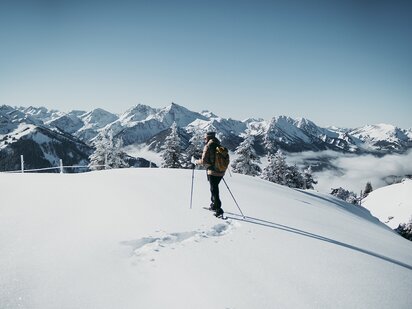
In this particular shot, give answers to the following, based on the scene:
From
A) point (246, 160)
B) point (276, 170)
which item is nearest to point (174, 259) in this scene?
point (246, 160)

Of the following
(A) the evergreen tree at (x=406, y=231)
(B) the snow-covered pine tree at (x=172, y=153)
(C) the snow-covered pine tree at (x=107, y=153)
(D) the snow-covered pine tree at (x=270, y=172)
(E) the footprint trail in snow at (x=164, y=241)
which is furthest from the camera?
(A) the evergreen tree at (x=406, y=231)

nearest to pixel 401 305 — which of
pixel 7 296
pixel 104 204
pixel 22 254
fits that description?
pixel 7 296

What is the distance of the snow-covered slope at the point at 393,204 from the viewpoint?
86438 mm

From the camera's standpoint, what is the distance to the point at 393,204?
4033 inches

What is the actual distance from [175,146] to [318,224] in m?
34.1

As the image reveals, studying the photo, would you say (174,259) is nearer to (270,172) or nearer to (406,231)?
(270,172)

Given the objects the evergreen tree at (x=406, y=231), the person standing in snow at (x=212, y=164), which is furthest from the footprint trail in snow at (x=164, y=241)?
the evergreen tree at (x=406, y=231)

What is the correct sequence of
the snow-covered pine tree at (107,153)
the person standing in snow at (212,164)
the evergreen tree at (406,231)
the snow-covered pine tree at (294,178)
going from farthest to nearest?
the evergreen tree at (406,231)
the snow-covered pine tree at (294,178)
the snow-covered pine tree at (107,153)
the person standing in snow at (212,164)

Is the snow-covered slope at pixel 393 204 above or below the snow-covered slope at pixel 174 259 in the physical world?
below

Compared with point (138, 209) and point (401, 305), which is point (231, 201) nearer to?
point (138, 209)

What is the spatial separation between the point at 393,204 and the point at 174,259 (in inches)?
4670

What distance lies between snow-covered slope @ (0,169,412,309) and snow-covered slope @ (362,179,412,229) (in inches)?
3470

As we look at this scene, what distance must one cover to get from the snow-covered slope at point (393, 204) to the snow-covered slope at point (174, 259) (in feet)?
289

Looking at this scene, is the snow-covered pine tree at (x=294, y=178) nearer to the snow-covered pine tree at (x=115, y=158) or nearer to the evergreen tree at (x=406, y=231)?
the evergreen tree at (x=406, y=231)
